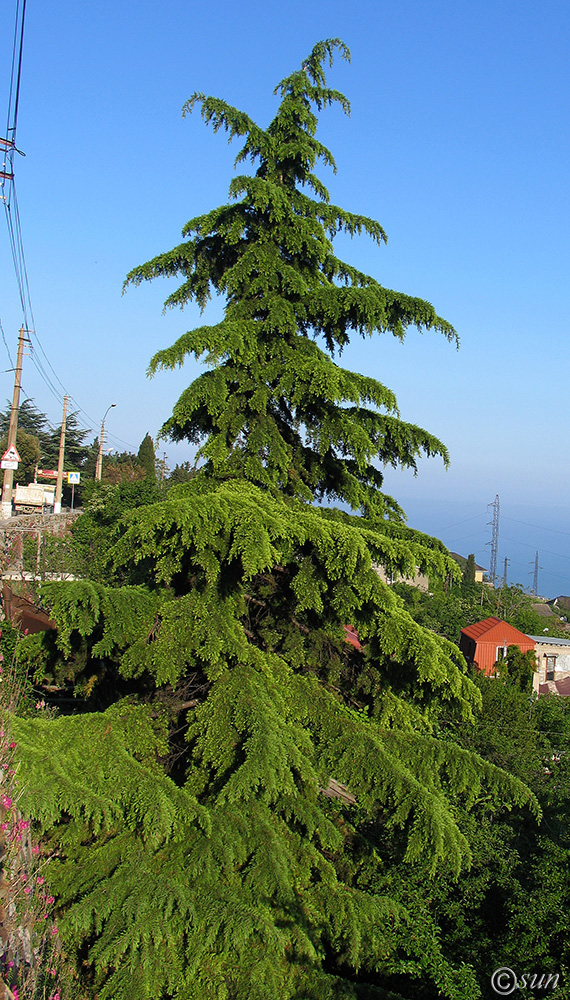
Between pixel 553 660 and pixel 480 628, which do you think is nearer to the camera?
pixel 480 628

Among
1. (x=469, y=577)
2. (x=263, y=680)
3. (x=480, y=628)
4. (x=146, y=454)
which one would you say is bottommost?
(x=480, y=628)

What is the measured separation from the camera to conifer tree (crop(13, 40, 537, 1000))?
4.94 metres

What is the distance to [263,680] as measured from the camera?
240 inches

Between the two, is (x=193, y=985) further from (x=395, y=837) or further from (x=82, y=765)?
(x=395, y=837)

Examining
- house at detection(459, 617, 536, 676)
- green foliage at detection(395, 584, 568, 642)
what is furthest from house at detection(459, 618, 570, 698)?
green foliage at detection(395, 584, 568, 642)

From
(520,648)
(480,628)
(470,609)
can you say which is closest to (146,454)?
(470,609)

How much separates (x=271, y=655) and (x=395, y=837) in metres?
2.18

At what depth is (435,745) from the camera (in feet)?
20.6

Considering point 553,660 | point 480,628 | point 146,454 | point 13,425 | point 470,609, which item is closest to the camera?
point 13,425

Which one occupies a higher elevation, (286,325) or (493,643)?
(286,325)

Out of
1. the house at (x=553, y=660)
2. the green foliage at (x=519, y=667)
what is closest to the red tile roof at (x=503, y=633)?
the green foliage at (x=519, y=667)

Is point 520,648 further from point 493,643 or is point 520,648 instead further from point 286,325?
point 286,325

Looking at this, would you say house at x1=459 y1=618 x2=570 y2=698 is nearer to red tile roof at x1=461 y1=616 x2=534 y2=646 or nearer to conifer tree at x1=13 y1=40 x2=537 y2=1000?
red tile roof at x1=461 y1=616 x2=534 y2=646

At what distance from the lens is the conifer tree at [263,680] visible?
4.94 metres
